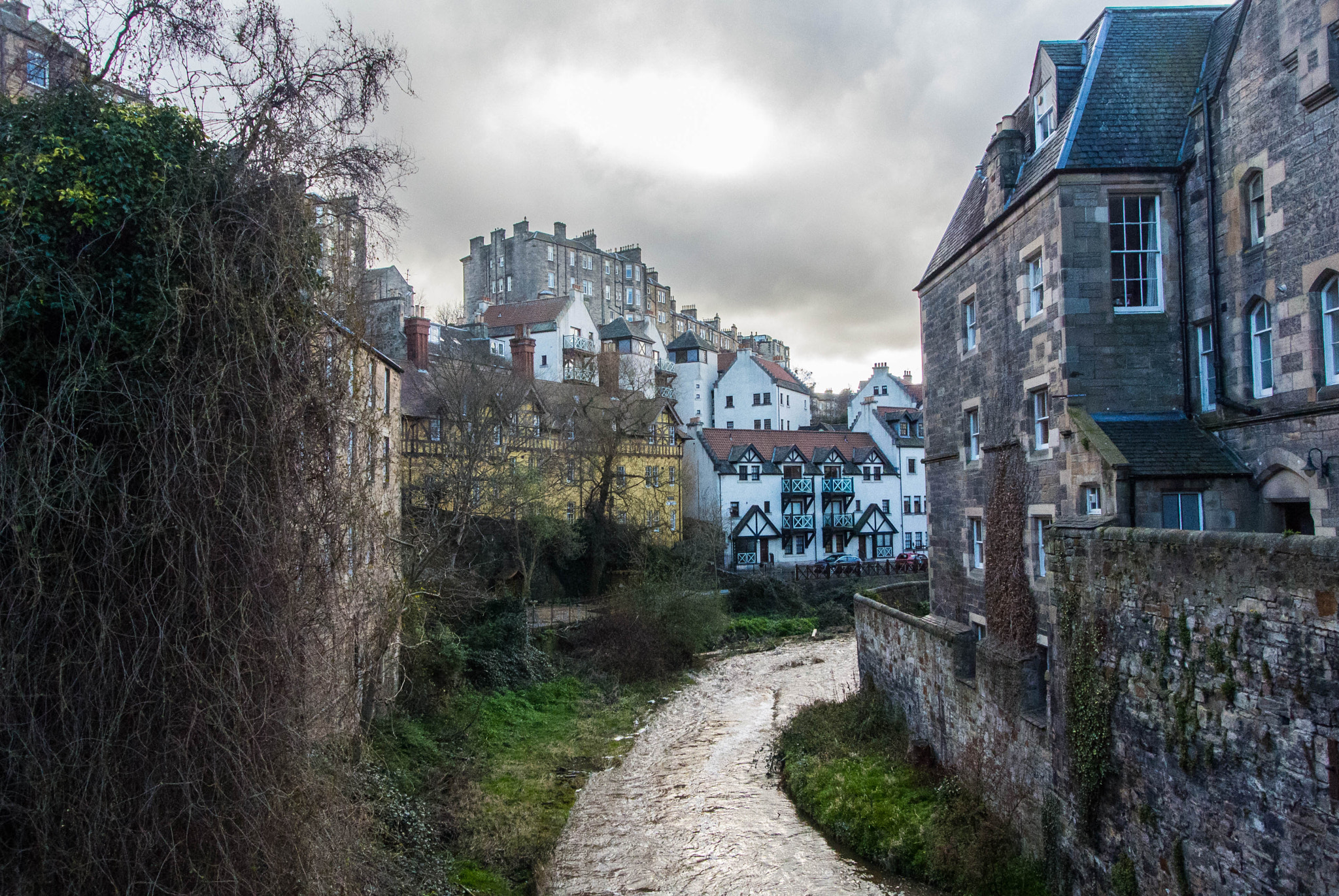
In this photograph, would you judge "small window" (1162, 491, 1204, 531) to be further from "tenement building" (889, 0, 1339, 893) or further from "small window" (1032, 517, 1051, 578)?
"small window" (1032, 517, 1051, 578)

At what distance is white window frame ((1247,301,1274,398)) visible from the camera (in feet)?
39.5

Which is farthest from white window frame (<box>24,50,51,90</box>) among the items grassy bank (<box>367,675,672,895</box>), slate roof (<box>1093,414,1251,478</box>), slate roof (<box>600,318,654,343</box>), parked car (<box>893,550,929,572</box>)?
slate roof (<box>600,318,654,343</box>)

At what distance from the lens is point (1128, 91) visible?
14273mm

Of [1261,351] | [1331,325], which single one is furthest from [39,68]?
[1261,351]

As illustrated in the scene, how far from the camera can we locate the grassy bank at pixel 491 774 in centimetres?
1352

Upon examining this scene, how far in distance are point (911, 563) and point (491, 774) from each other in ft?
100

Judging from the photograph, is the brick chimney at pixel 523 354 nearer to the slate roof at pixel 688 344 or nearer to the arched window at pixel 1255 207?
the slate roof at pixel 688 344

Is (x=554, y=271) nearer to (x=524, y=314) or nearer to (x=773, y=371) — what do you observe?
(x=524, y=314)

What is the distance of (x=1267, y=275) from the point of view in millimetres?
11836

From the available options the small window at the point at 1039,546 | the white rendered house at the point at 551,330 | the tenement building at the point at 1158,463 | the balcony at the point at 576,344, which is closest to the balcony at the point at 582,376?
the white rendered house at the point at 551,330

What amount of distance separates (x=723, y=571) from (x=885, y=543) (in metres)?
12.9

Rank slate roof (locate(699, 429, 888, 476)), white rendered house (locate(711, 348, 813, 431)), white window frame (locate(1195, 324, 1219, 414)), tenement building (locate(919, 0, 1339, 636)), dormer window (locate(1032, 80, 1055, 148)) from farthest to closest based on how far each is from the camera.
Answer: white rendered house (locate(711, 348, 813, 431)), slate roof (locate(699, 429, 888, 476)), dormer window (locate(1032, 80, 1055, 148)), white window frame (locate(1195, 324, 1219, 414)), tenement building (locate(919, 0, 1339, 636))

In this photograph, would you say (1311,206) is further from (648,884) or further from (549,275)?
(549,275)

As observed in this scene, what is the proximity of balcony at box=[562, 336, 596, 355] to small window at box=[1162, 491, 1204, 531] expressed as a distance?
44.6 metres
